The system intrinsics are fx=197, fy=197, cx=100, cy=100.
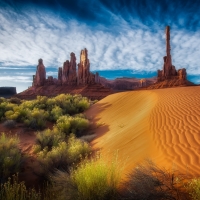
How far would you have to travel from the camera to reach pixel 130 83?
10594 cm

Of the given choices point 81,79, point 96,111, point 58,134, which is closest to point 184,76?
point 81,79

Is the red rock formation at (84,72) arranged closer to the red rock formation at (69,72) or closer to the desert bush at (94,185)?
the red rock formation at (69,72)

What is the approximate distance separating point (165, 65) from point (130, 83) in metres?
48.0

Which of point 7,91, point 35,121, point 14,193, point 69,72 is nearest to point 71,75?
point 69,72

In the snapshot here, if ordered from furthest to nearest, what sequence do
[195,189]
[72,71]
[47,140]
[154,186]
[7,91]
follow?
[72,71], [7,91], [47,140], [154,186], [195,189]

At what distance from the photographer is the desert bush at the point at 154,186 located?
3.02 meters

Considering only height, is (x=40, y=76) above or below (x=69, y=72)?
below

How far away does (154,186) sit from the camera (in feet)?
10.4

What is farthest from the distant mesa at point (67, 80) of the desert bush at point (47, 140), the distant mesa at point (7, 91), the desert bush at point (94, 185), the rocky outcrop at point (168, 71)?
the desert bush at point (94, 185)

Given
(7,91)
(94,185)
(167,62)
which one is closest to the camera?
(94,185)

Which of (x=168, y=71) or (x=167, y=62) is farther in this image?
(x=167, y=62)

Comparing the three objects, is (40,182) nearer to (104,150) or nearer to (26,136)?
(104,150)

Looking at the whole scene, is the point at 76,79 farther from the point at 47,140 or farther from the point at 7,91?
the point at 47,140

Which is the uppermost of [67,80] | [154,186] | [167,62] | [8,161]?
[167,62]
